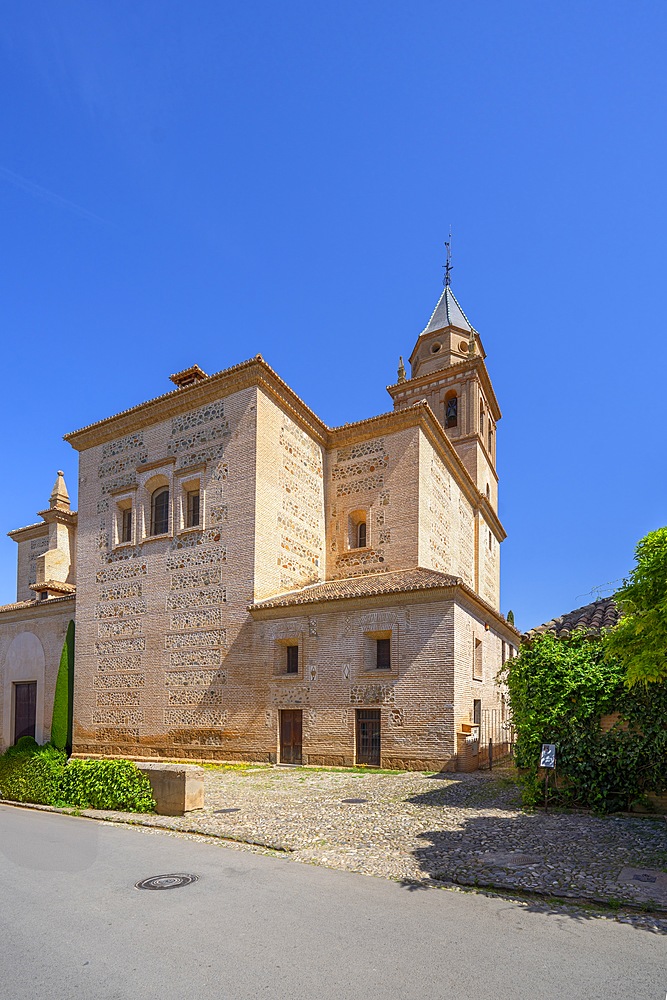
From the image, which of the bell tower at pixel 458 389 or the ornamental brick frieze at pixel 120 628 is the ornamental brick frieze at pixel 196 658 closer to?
the ornamental brick frieze at pixel 120 628

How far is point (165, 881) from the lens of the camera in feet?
23.4

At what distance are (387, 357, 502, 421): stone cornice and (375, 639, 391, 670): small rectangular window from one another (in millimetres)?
17350

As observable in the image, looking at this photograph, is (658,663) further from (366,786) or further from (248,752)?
(248,752)

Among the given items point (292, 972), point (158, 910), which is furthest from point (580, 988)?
point (158, 910)

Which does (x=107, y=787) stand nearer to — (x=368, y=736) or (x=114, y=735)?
(x=368, y=736)

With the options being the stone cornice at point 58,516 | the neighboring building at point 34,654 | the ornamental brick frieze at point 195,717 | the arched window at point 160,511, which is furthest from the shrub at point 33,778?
the stone cornice at point 58,516

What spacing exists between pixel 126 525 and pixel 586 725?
18.7 meters

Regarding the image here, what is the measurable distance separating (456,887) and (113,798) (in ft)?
24.5

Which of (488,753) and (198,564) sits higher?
(198,564)

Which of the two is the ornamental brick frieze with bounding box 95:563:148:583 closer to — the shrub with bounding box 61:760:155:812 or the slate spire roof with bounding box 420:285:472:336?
the shrub with bounding box 61:760:155:812

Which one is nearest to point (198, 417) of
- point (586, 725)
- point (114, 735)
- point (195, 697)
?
point (195, 697)

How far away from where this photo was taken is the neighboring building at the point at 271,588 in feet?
58.1

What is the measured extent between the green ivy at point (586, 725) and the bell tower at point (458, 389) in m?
19.5

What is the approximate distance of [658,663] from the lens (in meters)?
7.46
